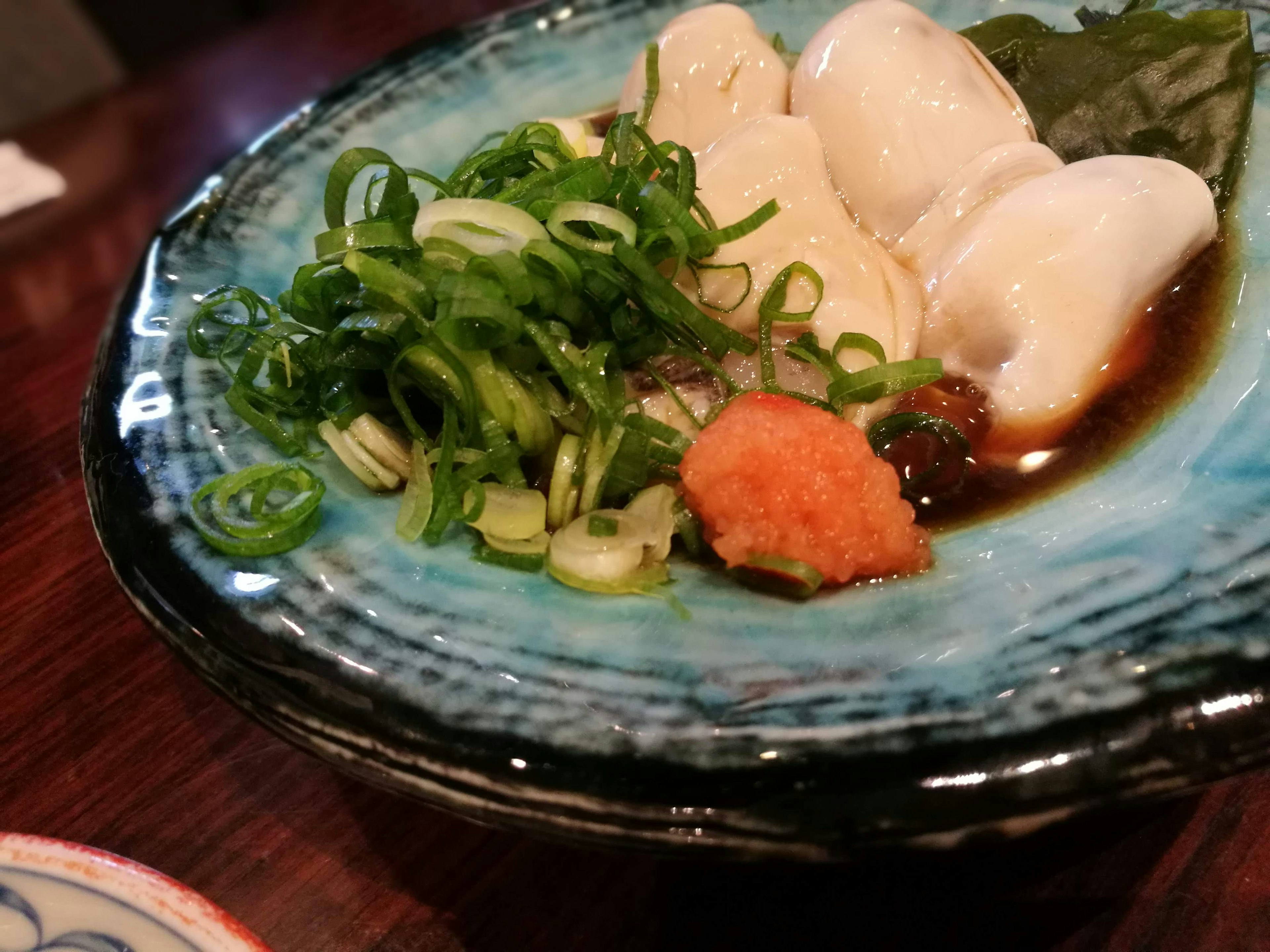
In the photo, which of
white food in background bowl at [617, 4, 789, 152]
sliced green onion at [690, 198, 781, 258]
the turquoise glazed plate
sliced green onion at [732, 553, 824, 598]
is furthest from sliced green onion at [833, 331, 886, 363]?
white food in background bowl at [617, 4, 789, 152]

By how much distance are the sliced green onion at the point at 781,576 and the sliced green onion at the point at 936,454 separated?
0.36 metres

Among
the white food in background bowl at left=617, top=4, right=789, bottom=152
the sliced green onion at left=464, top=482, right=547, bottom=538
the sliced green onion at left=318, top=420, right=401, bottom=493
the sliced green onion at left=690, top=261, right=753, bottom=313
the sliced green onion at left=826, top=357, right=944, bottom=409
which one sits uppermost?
the white food in background bowl at left=617, top=4, right=789, bottom=152

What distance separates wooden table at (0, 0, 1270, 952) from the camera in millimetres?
1113

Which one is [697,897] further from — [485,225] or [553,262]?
[485,225]

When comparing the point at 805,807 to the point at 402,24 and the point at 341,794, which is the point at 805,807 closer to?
the point at 341,794

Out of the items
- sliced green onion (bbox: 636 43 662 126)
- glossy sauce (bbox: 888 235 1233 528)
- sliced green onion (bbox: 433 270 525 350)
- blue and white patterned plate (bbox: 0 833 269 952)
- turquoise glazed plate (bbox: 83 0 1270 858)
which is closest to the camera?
turquoise glazed plate (bbox: 83 0 1270 858)

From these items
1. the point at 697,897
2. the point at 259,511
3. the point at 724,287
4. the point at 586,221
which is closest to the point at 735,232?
the point at 724,287

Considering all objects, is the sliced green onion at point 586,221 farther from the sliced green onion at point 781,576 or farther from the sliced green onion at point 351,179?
Answer: the sliced green onion at point 781,576

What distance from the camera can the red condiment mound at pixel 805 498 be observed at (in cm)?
119

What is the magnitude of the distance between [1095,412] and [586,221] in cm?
92

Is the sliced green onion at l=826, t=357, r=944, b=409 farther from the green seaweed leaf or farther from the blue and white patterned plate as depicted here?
the blue and white patterned plate

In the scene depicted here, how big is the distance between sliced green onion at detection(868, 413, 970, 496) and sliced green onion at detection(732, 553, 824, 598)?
1.19 feet

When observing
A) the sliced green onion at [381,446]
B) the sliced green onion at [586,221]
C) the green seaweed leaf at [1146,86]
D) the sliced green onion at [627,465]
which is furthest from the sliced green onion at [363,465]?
the green seaweed leaf at [1146,86]

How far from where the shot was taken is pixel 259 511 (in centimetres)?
131
